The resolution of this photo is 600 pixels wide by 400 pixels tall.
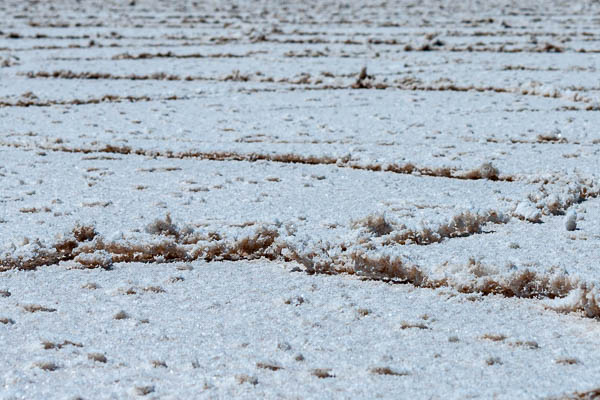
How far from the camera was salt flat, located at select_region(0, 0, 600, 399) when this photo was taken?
2424 millimetres

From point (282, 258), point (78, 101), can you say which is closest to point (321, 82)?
point (78, 101)

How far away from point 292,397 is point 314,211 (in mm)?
1731

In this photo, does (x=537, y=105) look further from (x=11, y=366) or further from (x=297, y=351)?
(x=11, y=366)

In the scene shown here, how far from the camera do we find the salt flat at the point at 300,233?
95.4 inches

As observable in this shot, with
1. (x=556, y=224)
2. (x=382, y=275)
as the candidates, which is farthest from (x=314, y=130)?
(x=382, y=275)

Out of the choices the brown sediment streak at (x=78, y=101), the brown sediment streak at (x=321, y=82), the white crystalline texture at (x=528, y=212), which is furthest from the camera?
the brown sediment streak at (x=321, y=82)

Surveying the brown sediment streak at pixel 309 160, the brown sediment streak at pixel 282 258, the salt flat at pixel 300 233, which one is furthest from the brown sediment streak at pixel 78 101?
the brown sediment streak at pixel 282 258

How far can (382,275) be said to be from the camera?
3119 millimetres

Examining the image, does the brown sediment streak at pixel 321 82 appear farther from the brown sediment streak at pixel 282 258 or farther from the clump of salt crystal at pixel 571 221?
the brown sediment streak at pixel 282 258

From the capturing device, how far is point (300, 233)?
3543 millimetres

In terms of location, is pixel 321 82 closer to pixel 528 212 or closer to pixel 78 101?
pixel 78 101

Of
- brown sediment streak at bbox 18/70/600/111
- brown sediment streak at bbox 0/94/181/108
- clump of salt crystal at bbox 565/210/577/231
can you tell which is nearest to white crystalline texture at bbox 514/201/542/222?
clump of salt crystal at bbox 565/210/577/231

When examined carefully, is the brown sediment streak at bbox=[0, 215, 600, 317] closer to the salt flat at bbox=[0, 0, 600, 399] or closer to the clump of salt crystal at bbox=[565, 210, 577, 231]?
the salt flat at bbox=[0, 0, 600, 399]

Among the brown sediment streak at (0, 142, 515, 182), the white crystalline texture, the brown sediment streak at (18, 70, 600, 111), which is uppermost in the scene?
the white crystalline texture
